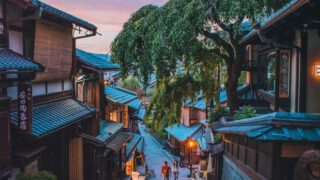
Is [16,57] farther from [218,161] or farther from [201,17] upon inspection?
[218,161]

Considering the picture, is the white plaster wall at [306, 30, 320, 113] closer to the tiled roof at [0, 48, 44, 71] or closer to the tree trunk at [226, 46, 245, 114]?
the tree trunk at [226, 46, 245, 114]

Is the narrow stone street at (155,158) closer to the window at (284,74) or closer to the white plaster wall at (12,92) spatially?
the window at (284,74)

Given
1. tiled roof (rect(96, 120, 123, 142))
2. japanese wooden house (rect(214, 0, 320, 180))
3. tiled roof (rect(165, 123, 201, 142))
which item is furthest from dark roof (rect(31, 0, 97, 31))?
tiled roof (rect(165, 123, 201, 142))

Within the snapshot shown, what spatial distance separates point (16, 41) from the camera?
13.8 metres

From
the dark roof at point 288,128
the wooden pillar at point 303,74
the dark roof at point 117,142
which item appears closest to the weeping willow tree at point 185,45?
the dark roof at point 117,142

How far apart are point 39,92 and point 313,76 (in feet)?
34.9

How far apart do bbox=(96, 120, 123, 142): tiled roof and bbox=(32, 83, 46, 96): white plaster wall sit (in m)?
7.04

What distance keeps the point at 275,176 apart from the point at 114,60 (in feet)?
43.3

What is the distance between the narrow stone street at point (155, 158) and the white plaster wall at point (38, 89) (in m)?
23.3

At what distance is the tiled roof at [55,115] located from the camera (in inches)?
519

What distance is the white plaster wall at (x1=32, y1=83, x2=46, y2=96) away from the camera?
1552 cm

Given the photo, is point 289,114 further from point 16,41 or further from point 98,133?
point 98,133

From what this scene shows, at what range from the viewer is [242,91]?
29109mm

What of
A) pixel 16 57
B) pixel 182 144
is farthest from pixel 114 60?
pixel 182 144
